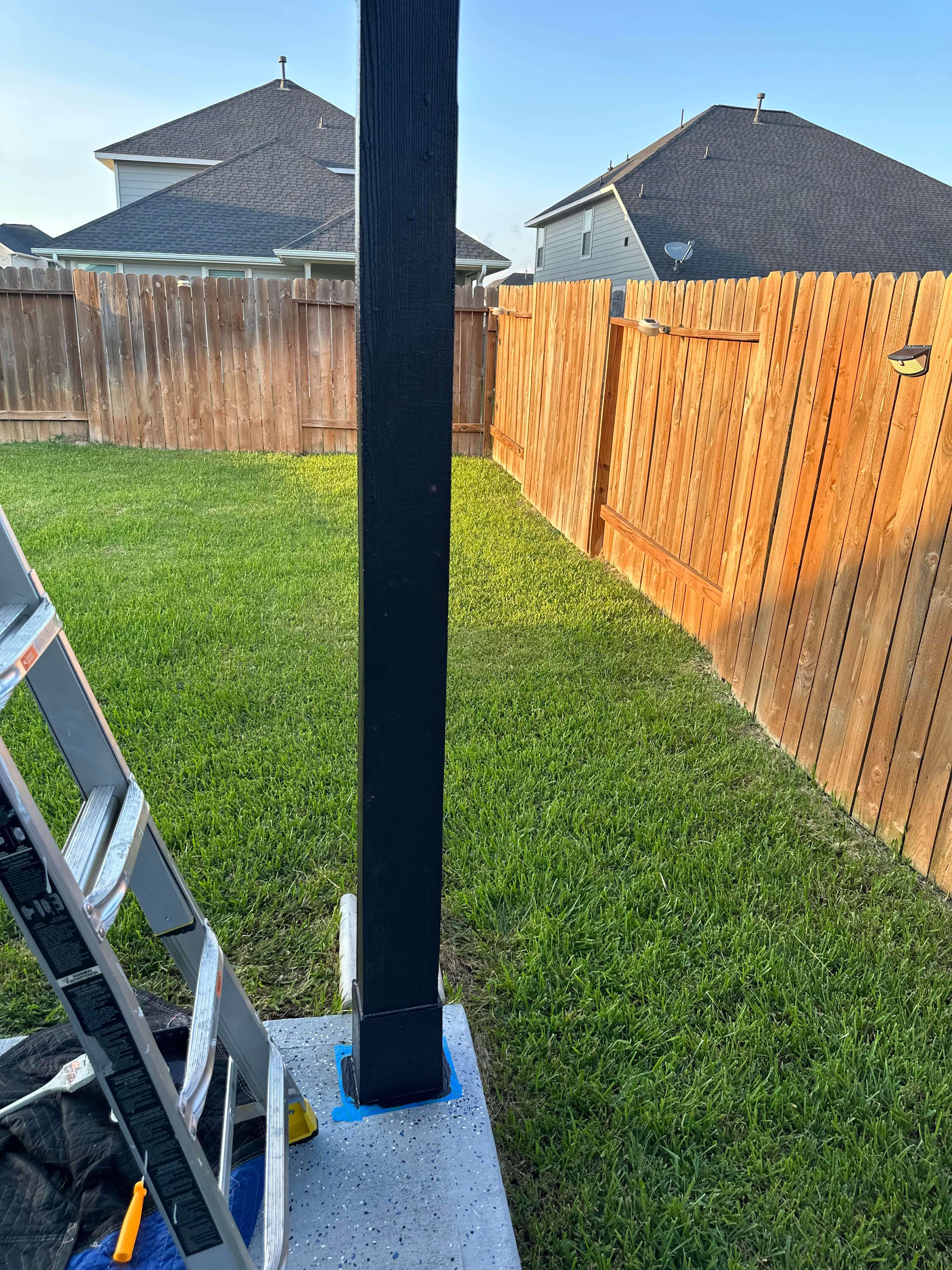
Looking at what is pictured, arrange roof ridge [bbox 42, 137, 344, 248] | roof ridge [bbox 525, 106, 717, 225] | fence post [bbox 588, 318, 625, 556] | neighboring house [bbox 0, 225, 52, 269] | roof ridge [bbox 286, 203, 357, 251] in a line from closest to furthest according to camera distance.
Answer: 1. fence post [bbox 588, 318, 625, 556]
2. roof ridge [bbox 286, 203, 357, 251]
3. roof ridge [bbox 42, 137, 344, 248]
4. roof ridge [bbox 525, 106, 717, 225]
5. neighboring house [bbox 0, 225, 52, 269]

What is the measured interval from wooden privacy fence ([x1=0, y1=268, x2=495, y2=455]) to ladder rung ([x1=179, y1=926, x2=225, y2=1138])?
9.27 metres

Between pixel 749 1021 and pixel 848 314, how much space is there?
264 cm

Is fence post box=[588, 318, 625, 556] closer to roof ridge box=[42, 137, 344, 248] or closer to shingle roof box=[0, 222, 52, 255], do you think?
roof ridge box=[42, 137, 344, 248]

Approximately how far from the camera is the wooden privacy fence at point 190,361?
10.1m

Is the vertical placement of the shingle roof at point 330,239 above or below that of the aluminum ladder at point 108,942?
above

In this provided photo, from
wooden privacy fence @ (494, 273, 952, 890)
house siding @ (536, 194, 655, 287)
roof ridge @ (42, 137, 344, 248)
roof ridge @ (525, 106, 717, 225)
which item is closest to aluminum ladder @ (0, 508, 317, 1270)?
wooden privacy fence @ (494, 273, 952, 890)

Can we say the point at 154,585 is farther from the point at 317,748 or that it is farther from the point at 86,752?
the point at 86,752

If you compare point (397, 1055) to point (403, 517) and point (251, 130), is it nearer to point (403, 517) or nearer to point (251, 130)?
point (403, 517)

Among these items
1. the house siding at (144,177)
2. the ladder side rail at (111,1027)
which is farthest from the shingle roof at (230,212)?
the ladder side rail at (111,1027)

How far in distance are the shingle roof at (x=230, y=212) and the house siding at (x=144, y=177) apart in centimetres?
215

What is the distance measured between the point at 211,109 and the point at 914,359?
2229 centimetres

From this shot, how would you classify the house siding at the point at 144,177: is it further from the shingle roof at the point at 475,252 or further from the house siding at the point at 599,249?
the house siding at the point at 599,249

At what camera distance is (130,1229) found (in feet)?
4.99

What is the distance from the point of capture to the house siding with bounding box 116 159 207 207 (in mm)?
19609
